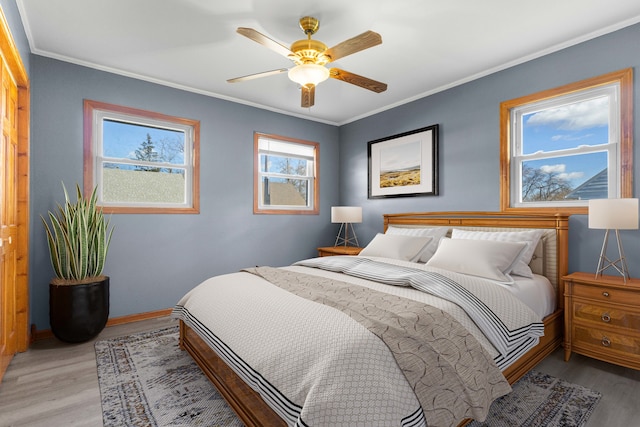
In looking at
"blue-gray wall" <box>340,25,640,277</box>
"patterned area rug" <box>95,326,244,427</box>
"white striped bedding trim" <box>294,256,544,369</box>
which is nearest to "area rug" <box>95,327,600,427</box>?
"patterned area rug" <box>95,326,244,427</box>

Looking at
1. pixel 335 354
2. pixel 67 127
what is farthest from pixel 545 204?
pixel 67 127

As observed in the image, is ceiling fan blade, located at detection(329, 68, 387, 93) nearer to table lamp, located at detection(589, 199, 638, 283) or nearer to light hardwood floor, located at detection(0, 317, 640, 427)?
table lamp, located at detection(589, 199, 638, 283)

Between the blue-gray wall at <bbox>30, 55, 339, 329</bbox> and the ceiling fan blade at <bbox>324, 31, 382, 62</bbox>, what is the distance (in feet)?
7.14

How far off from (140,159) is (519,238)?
3.79 meters

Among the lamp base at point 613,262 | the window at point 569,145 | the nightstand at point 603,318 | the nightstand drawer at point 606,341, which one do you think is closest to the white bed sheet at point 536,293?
the nightstand at point 603,318

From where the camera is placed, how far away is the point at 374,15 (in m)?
2.44

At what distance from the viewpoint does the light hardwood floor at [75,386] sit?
1.82m

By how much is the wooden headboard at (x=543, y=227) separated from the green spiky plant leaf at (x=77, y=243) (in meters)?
3.41

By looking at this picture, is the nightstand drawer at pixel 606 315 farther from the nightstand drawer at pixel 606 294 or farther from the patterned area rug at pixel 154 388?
the patterned area rug at pixel 154 388

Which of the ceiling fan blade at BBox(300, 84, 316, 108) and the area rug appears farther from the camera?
the ceiling fan blade at BBox(300, 84, 316, 108)

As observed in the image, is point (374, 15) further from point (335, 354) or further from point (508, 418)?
point (508, 418)

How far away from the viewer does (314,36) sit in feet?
8.88

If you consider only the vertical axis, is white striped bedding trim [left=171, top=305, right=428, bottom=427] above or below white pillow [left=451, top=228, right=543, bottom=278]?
below

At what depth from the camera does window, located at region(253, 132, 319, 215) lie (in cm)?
445
